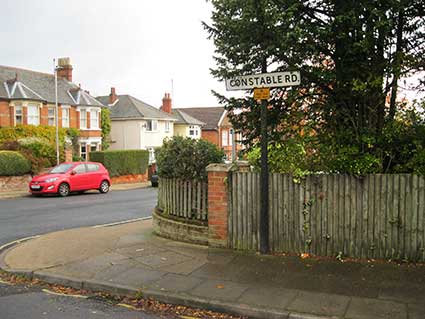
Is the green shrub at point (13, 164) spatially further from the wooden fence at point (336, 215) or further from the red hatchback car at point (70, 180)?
the wooden fence at point (336, 215)

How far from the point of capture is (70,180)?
19406 mm


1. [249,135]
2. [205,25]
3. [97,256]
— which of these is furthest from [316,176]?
[97,256]

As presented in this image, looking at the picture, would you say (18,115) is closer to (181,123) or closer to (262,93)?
(181,123)

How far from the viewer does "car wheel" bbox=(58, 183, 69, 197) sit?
18.9 m

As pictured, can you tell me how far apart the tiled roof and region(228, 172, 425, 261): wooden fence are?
4597 cm

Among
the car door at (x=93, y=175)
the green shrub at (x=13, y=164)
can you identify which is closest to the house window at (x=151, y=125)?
the green shrub at (x=13, y=164)

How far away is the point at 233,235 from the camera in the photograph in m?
7.01

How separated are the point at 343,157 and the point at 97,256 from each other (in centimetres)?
435

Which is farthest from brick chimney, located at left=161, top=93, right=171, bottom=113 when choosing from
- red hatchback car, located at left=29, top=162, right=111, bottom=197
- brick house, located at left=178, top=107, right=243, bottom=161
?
red hatchback car, located at left=29, top=162, right=111, bottom=197

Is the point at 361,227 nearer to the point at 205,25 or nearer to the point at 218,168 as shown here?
the point at 218,168

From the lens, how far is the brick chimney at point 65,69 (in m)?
36.8

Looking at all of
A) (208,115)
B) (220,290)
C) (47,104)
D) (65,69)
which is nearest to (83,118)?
(47,104)

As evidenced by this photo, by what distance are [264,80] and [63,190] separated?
15.1 meters

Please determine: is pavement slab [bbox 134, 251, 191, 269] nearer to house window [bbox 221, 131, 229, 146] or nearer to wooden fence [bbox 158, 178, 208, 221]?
wooden fence [bbox 158, 178, 208, 221]
